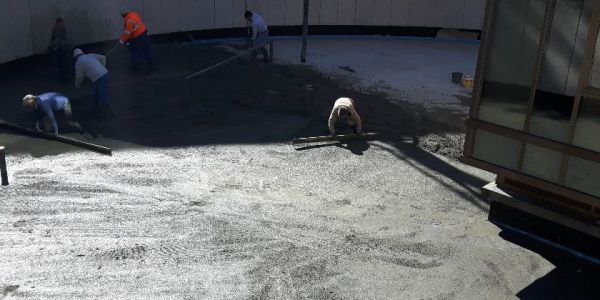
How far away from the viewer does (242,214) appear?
8195mm

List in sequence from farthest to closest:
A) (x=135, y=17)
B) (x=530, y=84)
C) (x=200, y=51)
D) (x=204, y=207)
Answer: (x=200, y=51) → (x=135, y=17) → (x=204, y=207) → (x=530, y=84)

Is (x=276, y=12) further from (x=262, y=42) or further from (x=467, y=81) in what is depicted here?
(x=467, y=81)

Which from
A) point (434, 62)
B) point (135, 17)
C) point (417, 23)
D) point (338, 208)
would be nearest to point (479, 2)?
point (417, 23)

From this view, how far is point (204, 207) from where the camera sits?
8305 millimetres

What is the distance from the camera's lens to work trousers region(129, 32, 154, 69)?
49.4 feet

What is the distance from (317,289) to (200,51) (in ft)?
39.8

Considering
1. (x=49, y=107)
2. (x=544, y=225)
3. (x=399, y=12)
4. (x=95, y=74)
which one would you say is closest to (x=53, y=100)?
(x=49, y=107)

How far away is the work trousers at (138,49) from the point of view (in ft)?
49.4

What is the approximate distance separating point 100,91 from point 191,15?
6.87 metres

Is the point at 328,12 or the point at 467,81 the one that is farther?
the point at 328,12

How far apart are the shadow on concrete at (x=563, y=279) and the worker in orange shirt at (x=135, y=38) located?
10764mm

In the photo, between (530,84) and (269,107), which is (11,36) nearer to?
(269,107)

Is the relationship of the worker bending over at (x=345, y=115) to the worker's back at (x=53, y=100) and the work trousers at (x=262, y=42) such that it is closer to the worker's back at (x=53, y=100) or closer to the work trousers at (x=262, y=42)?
the worker's back at (x=53, y=100)

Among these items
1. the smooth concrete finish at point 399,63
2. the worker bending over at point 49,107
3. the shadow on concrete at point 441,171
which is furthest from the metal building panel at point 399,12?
the worker bending over at point 49,107
